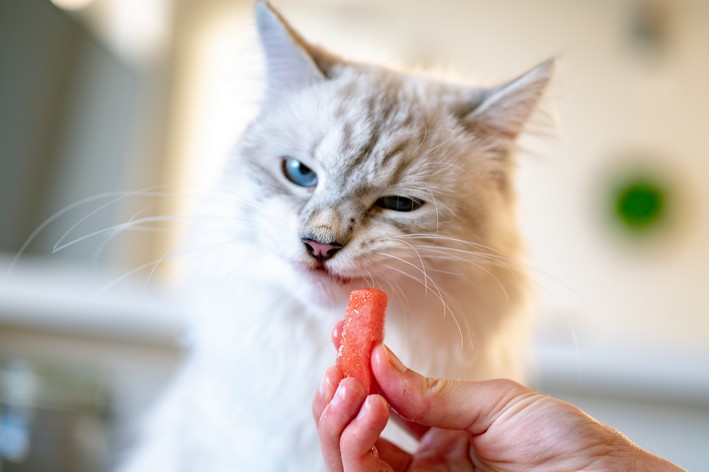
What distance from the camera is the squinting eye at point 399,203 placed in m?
1.10

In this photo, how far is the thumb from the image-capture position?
0.87m

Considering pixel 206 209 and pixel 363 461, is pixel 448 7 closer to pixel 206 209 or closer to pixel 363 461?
pixel 206 209

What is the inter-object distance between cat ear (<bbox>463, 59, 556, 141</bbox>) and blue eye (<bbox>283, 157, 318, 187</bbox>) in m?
0.37

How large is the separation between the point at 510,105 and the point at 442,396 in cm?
65

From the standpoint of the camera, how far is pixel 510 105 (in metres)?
1.22

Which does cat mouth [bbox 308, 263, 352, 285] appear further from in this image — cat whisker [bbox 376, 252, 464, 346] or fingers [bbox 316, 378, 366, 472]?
fingers [bbox 316, 378, 366, 472]

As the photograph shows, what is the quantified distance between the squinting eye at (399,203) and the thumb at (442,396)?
318 mm

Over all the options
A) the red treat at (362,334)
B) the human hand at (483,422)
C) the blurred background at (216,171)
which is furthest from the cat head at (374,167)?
the blurred background at (216,171)

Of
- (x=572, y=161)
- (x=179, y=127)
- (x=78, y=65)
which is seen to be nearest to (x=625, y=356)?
(x=572, y=161)

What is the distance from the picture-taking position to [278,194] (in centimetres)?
114

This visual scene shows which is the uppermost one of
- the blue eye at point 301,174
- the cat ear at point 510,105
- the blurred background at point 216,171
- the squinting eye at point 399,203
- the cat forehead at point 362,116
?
the cat ear at point 510,105

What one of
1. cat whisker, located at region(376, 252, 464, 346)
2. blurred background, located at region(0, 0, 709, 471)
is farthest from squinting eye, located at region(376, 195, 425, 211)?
blurred background, located at region(0, 0, 709, 471)

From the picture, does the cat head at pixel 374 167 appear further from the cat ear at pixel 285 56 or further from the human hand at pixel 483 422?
the human hand at pixel 483 422

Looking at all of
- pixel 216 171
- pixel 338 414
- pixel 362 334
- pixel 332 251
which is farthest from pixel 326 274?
pixel 216 171
